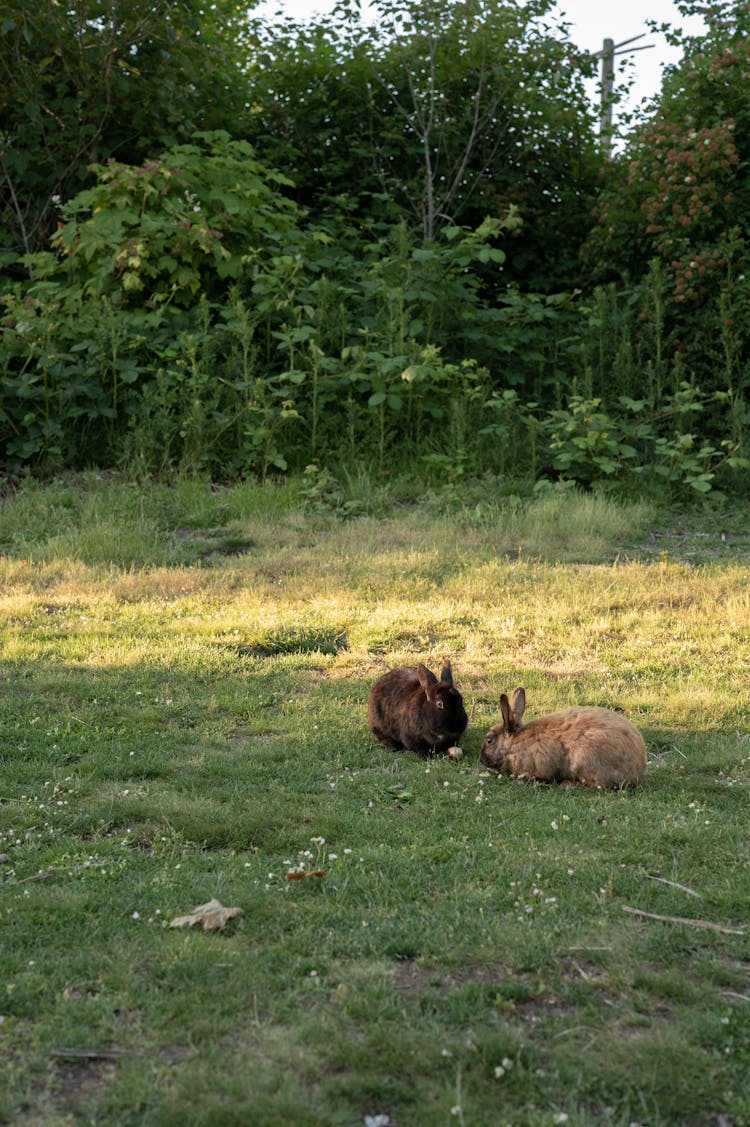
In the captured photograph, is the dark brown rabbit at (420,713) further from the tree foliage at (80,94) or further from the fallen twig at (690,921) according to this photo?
the tree foliage at (80,94)

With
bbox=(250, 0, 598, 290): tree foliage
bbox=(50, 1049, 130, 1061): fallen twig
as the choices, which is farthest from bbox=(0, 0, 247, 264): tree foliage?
bbox=(50, 1049, 130, 1061): fallen twig

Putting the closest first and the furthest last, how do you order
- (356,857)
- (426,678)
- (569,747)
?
1. (356,857)
2. (569,747)
3. (426,678)

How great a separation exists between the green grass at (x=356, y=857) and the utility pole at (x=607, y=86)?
836 cm

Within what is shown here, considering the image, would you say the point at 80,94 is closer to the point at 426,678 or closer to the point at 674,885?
the point at 426,678

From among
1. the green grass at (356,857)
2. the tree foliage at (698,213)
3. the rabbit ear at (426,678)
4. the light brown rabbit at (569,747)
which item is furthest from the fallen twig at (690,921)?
the tree foliage at (698,213)

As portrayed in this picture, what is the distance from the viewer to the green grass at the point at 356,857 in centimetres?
312

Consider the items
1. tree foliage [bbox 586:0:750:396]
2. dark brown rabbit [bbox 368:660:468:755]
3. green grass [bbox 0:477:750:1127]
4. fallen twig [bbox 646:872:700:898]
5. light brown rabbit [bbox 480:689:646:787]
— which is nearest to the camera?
green grass [bbox 0:477:750:1127]

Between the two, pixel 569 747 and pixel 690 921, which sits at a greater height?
pixel 569 747

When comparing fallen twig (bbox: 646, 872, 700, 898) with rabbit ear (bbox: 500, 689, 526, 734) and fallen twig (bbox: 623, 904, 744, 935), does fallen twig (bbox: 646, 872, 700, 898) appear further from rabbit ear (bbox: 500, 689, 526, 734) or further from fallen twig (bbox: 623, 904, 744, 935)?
rabbit ear (bbox: 500, 689, 526, 734)

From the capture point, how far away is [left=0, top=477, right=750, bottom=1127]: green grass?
10.2 ft

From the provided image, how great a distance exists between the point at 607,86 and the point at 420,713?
43.7ft

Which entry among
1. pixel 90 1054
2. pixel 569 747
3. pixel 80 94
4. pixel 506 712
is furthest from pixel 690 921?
pixel 80 94

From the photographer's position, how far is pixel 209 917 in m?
3.94

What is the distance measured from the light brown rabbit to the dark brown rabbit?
216 mm
